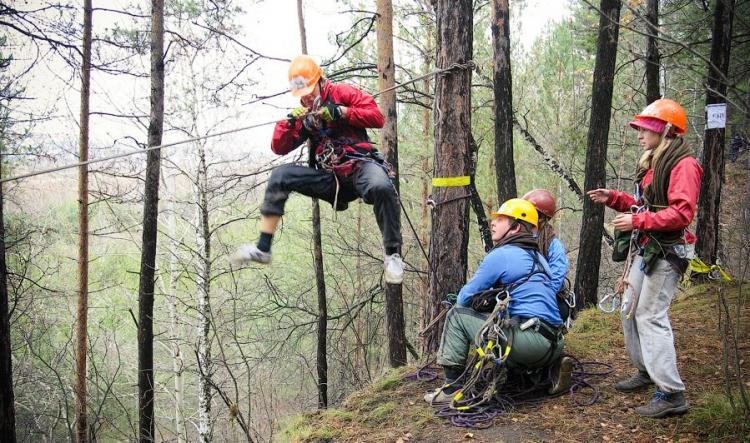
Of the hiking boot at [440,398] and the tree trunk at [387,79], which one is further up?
the tree trunk at [387,79]

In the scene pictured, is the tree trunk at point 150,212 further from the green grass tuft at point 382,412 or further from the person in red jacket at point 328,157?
the green grass tuft at point 382,412

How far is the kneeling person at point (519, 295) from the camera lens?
3.87m

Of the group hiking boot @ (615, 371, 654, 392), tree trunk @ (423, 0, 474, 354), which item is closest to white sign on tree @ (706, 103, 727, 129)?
tree trunk @ (423, 0, 474, 354)

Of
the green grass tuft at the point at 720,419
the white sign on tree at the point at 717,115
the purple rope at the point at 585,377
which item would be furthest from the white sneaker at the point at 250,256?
the white sign on tree at the point at 717,115

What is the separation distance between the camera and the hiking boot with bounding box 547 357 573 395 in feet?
13.5

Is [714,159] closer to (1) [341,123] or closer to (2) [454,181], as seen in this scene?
(2) [454,181]

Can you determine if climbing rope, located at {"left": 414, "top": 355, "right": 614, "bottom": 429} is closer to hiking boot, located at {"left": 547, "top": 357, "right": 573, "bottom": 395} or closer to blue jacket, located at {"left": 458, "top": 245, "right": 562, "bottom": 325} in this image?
hiking boot, located at {"left": 547, "top": 357, "right": 573, "bottom": 395}

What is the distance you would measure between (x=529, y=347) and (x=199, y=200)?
8.71 m

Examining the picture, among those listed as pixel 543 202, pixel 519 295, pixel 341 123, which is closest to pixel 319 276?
pixel 543 202

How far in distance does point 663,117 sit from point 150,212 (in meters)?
6.84

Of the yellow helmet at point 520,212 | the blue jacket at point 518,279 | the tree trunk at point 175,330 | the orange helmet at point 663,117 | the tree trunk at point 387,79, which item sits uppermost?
the tree trunk at point 387,79

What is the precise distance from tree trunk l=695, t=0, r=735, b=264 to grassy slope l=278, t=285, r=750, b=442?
6.18 feet

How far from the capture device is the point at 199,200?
11.0 metres

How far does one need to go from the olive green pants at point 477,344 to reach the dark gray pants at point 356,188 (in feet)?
2.54
